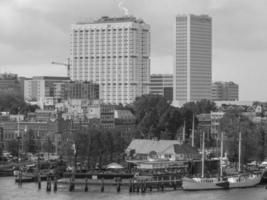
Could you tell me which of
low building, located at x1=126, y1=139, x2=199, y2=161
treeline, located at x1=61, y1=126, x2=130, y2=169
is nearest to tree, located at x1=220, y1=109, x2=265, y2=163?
low building, located at x1=126, y1=139, x2=199, y2=161

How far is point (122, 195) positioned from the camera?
362ft

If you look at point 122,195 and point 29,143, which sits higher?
point 29,143

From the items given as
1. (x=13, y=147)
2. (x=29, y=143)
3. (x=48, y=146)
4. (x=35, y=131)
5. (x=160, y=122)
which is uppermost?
(x=160, y=122)

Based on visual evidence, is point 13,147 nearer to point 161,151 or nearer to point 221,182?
point 161,151

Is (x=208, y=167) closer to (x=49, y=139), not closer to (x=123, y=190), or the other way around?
(x=123, y=190)

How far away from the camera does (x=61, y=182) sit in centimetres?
12331

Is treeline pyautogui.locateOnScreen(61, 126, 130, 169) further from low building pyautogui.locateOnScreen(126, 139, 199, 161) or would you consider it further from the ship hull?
the ship hull

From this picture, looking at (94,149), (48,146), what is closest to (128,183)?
(94,149)

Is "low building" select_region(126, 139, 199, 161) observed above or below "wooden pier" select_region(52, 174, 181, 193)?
→ above

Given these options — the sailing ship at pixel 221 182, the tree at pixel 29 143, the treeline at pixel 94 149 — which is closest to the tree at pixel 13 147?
the tree at pixel 29 143

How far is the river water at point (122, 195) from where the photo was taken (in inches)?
4272

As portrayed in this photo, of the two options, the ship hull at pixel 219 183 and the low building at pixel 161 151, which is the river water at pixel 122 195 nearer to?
the ship hull at pixel 219 183

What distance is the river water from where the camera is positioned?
108500 millimetres

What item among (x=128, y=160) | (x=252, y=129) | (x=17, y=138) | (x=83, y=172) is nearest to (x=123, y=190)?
(x=83, y=172)
